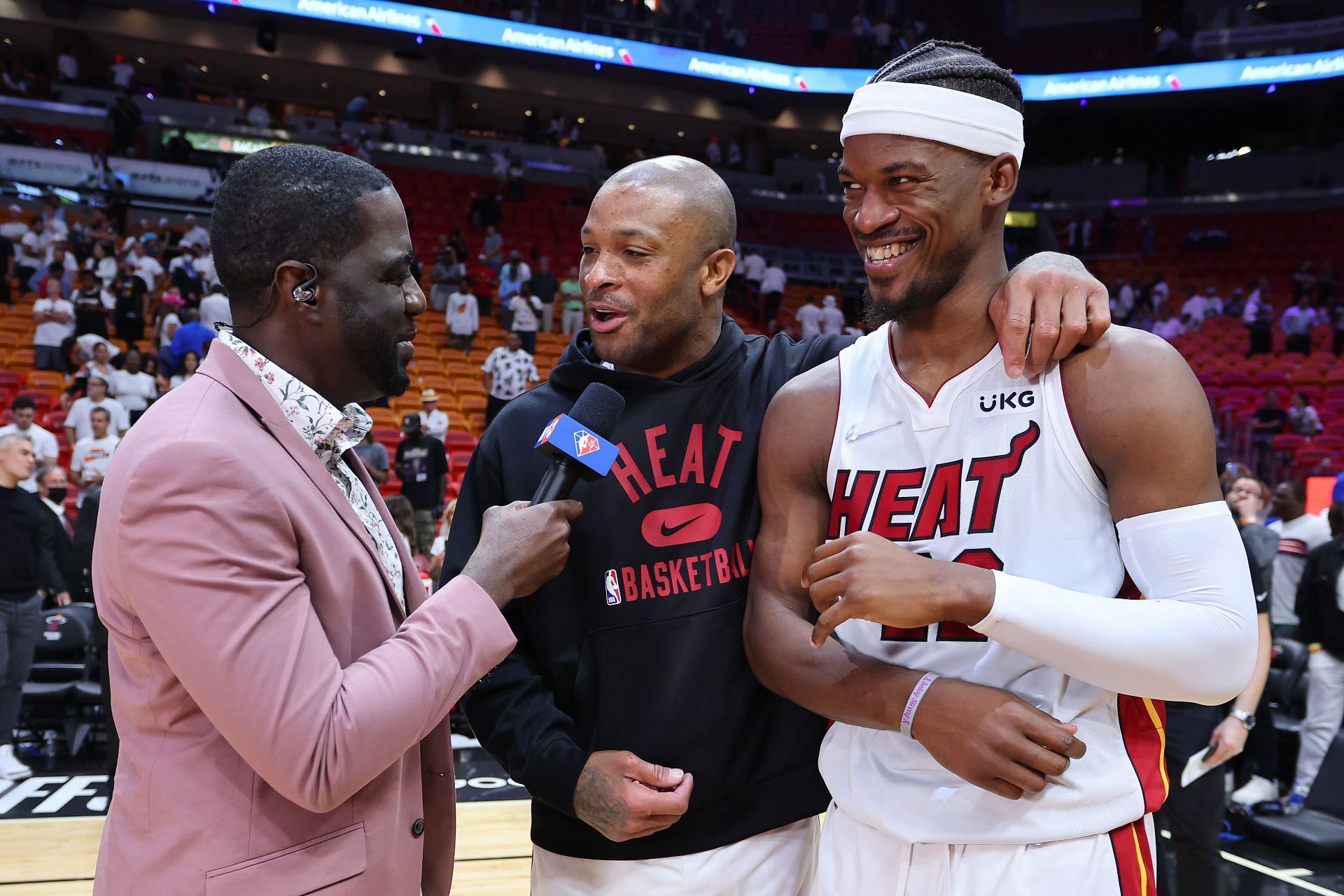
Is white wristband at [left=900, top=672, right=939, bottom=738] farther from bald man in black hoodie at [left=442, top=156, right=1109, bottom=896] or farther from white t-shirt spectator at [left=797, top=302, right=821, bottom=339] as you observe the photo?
white t-shirt spectator at [left=797, top=302, right=821, bottom=339]

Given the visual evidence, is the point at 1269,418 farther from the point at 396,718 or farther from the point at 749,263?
the point at 396,718

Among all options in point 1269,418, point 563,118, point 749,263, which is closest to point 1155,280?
point 1269,418

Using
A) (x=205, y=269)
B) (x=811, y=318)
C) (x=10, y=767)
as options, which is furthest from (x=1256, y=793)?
(x=205, y=269)

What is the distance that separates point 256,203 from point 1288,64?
23828 millimetres

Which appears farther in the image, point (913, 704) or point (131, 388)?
point (131, 388)

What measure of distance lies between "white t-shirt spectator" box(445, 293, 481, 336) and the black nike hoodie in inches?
473

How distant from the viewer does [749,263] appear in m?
18.6

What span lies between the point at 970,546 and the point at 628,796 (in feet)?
2.40

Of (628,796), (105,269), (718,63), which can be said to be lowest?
(628,796)

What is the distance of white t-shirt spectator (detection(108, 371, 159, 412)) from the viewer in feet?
33.5

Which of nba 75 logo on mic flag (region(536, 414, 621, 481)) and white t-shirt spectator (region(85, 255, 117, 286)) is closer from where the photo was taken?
nba 75 logo on mic flag (region(536, 414, 621, 481))

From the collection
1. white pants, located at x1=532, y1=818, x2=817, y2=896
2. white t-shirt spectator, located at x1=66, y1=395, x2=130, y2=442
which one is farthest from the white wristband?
white t-shirt spectator, located at x1=66, y1=395, x2=130, y2=442

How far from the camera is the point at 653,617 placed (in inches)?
82.4

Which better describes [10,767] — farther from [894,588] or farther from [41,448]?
[894,588]
